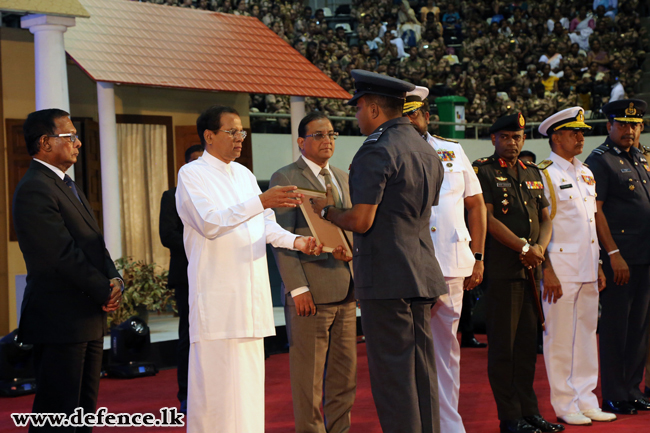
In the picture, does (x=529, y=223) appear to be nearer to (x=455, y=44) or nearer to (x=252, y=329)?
(x=252, y=329)

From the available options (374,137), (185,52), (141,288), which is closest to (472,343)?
(141,288)

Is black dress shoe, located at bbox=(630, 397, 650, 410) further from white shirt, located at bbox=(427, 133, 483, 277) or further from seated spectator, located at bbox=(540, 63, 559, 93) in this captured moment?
seated spectator, located at bbox=(540, 63, 559, 93)

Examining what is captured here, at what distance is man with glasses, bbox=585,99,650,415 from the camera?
4.89 m

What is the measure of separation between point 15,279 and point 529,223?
534 cm

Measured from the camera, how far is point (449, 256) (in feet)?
13.4

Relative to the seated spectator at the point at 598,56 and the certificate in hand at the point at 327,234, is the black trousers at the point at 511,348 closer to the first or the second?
the certificate in hand at the point at 327,234

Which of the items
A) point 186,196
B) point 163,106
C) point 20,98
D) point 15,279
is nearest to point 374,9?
point 163,106

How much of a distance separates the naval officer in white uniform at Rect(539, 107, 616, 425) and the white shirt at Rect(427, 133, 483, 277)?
30.9 inches

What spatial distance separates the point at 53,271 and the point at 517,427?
260 cm

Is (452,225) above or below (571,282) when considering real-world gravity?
above

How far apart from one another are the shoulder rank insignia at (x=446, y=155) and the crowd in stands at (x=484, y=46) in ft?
28.1

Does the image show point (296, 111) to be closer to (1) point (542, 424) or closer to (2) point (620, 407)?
(2) point (620, 407)

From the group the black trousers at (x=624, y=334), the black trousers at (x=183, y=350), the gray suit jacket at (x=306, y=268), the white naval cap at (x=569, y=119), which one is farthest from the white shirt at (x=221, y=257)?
the black trousers at (x=624, y=334)

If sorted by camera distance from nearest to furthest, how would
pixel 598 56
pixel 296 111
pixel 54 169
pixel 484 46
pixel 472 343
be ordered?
pixel 54 169 → pixel 472 343 → pixel 296 111 → pixel 598 56 → pixel 484 46
